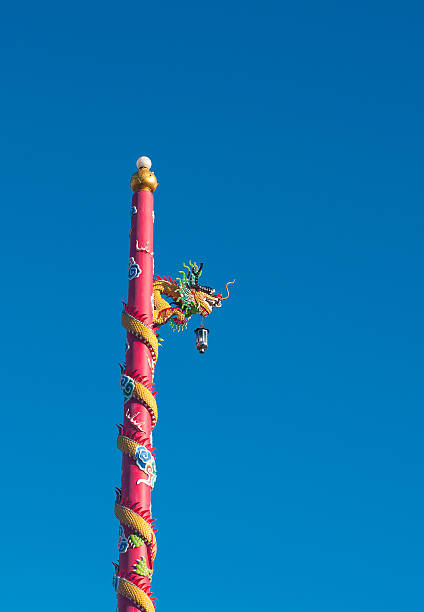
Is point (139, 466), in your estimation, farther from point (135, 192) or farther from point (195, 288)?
point (135, 192)

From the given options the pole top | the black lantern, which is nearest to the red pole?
the pole top

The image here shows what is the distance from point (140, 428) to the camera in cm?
2678

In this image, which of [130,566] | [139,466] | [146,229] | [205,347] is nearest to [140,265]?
[146,229]

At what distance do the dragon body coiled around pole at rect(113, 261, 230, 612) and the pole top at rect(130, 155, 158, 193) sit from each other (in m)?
2.92

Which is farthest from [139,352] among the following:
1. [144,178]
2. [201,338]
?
[144,178]

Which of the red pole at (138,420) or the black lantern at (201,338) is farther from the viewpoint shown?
the black lantern at (201,338)

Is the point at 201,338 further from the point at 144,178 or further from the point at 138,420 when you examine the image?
the point at 144,178

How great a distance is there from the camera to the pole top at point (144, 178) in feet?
101

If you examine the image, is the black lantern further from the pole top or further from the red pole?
the pole top

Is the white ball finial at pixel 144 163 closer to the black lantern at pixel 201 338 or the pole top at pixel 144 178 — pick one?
the pole top at pixel 144 178

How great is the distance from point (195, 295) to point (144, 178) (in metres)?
4.05

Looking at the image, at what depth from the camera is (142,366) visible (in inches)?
1089

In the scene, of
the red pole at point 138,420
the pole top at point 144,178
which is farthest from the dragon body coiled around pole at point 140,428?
the pole top at point 144,178

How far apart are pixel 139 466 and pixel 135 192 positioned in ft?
30.0
